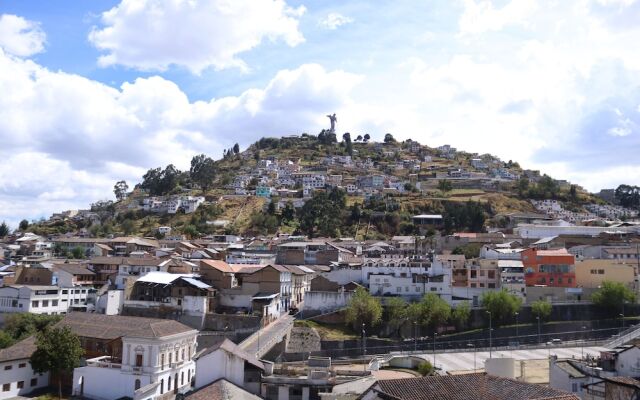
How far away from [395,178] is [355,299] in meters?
82.4

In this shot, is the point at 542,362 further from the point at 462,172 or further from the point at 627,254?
the point at 462,172

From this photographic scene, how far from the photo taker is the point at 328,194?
107m

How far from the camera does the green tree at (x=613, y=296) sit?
1998 inches

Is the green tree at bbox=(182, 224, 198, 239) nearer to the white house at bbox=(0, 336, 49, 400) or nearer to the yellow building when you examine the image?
the white house at bbox=(0, 336, 49, 400)

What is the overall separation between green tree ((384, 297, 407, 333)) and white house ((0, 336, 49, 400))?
2628cm

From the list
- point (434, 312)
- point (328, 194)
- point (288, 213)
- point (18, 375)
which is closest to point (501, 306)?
point (434, 312)

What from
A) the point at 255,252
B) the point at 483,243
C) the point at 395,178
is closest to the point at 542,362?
the point at 483,243

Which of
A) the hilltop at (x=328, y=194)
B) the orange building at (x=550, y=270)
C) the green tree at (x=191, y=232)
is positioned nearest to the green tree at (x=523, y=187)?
the hilltop at (x=328, y=194)

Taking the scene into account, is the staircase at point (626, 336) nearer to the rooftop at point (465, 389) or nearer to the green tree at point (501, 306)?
the green tree at point (501, 306)

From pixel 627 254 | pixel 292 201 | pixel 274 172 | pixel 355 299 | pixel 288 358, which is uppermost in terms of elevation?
pixel 274 172

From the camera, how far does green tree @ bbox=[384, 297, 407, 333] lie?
1962 inches

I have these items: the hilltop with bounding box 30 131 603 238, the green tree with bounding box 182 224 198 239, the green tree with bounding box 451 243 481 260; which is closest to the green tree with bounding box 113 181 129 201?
the hilltop with bounding box 30 131 603 238

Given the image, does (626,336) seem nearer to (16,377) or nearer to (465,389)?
(465,389)

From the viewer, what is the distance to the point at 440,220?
3644 inches
